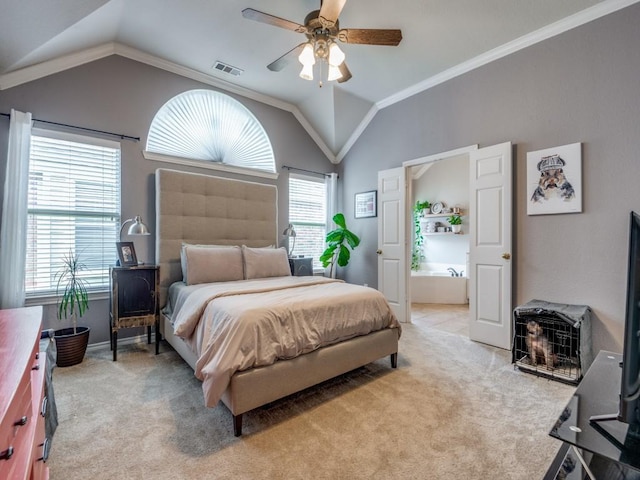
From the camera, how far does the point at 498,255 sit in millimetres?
3385

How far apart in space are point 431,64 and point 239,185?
2842 mm

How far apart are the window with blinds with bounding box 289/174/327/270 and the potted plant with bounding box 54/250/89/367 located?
2.79 m

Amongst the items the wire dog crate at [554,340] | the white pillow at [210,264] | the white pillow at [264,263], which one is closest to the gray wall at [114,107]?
the white pillow at [210,264]

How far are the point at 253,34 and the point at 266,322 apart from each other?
2.98 meters

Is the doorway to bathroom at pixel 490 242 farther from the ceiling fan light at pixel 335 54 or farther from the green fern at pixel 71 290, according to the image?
the green fern at pixel 71 290

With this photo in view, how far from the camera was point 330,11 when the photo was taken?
2137mm

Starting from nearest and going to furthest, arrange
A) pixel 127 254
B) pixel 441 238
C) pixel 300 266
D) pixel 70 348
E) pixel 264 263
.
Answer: pixel 70 348, pixel 127 254, pixel 264 263, pixel 300 266, pixel 441 238

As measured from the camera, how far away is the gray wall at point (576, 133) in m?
2.66

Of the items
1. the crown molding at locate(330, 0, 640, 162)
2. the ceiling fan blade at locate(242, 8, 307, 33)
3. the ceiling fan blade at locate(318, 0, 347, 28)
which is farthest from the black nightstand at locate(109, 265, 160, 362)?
the crown molding at locate(330, 0, 640, 162)

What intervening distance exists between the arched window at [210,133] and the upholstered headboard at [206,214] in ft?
1.32

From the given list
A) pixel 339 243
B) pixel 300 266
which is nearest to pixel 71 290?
pixel 300 266

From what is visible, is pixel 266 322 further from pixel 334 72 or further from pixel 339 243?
pixel 339 243

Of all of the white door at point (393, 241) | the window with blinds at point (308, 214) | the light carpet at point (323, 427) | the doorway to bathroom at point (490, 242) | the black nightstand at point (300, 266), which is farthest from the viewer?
the window with blinds at point (308, 214)

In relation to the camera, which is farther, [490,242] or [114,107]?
[490,242]
